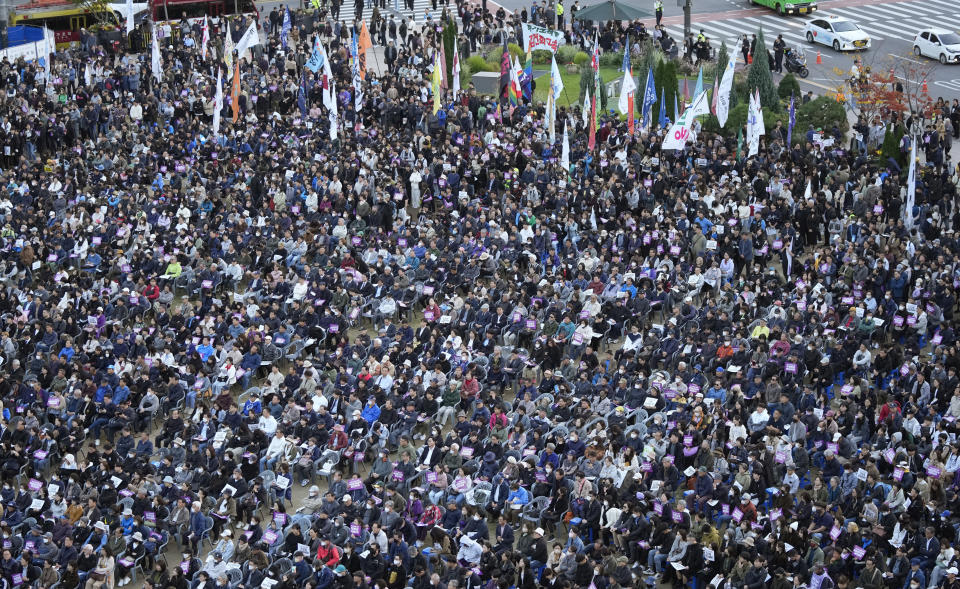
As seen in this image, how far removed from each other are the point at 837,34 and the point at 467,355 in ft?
103

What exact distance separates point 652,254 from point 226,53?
18.2m

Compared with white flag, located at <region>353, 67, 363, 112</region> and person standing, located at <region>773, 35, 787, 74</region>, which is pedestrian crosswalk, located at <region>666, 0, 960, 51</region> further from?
white flag, located at <region>353, 67, 363, 112</region>

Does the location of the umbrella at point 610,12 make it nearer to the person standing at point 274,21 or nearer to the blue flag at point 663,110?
the blue flag at point 663,110

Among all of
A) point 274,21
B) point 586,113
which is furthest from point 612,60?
point 274,21

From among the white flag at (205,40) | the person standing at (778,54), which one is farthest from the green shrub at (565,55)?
the white flag at (205,40)

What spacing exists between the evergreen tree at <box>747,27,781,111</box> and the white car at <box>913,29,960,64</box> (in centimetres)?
1135

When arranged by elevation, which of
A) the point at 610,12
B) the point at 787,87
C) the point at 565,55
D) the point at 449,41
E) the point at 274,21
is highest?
the point at 610,12

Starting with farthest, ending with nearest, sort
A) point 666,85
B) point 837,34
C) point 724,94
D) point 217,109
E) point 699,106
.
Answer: point 837,34
point 666,85
point 217,109
point 724,94
point 699,106

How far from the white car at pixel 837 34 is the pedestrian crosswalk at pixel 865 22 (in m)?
0.69

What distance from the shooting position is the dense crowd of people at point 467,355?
930 inches

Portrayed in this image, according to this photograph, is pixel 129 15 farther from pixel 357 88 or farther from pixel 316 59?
pixel 357 88

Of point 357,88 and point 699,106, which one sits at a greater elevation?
point 699,106

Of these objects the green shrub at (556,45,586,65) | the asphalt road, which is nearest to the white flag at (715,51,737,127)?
the asphalt road

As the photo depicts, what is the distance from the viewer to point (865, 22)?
59.0 metres
